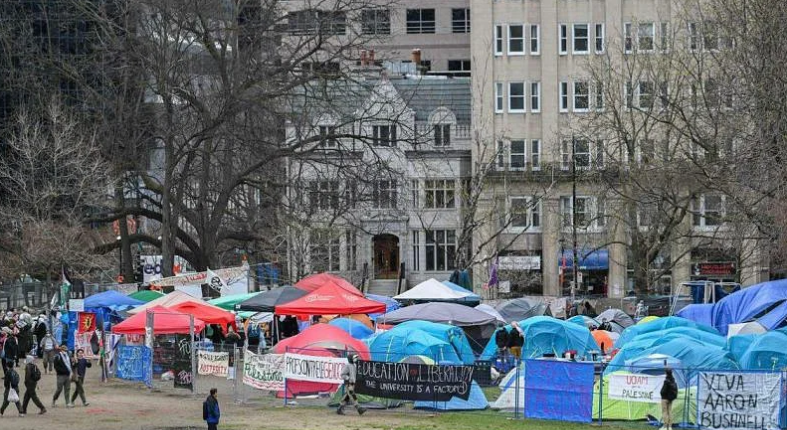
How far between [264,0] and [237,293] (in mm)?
10232

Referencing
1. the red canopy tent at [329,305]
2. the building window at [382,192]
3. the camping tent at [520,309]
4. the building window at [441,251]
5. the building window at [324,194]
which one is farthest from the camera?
the building window at [441,251]

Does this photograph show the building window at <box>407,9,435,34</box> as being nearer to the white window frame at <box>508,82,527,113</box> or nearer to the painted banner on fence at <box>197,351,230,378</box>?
the white window frame at <box>508,82,527,113</box>

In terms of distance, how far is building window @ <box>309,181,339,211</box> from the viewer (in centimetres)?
4482

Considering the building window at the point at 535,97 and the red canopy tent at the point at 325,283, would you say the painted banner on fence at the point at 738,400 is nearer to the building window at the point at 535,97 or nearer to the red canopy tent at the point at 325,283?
the red canopy tent at the point at 325,283

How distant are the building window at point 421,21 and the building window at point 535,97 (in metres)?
19.9

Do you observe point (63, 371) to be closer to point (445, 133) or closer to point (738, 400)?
point (738, 400)

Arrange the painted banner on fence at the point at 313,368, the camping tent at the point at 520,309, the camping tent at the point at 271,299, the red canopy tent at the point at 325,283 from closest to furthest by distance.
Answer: the painted banner on fence at the point at 313,368 → the red canopy tent at the point at 325,283 → the camping tent at the point at 271,299 → the camping tent at the point at 520,309

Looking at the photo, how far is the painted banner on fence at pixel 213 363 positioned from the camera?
107 feet

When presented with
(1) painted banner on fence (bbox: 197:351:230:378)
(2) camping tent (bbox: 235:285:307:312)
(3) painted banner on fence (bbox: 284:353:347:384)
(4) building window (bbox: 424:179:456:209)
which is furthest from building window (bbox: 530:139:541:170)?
(3) painted banner on fence (bbox: 284:353:347:384)

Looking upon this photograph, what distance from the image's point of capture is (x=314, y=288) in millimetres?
39031

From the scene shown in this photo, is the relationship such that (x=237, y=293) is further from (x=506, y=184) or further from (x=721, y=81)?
(x=506, y=184)

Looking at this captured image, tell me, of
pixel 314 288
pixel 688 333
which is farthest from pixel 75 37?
pixel 688 333

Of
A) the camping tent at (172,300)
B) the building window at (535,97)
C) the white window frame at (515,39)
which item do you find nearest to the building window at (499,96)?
the building window at (535,97)

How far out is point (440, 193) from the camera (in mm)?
76125
